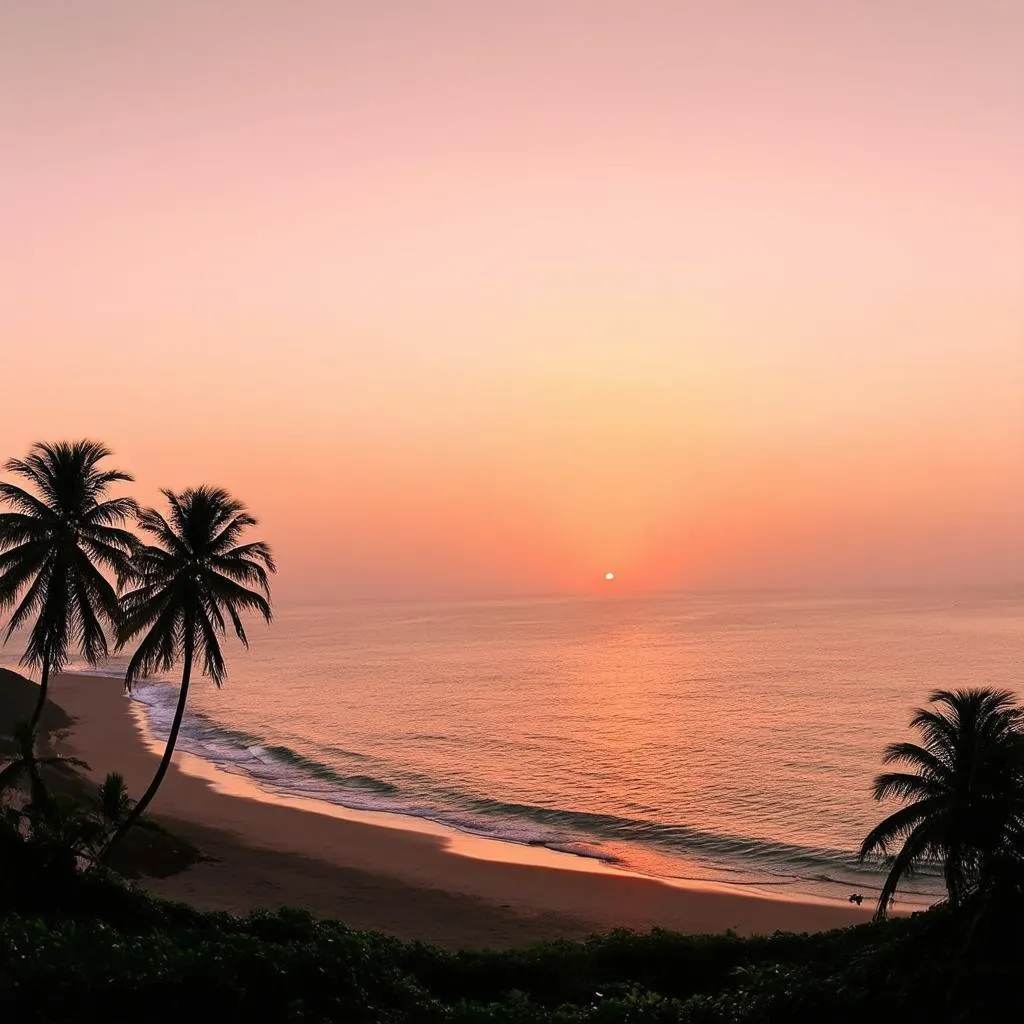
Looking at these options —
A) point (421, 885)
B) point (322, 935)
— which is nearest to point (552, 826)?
point (421, 885)

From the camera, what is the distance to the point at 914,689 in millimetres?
99625

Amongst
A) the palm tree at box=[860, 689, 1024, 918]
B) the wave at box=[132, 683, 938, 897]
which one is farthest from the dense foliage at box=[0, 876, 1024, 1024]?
the wave at box=[132, 683, 938, 897]

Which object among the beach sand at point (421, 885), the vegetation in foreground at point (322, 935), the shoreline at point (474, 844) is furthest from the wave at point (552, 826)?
the vegetation in foreground at point (322, 935)

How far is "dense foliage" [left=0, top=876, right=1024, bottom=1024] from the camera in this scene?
14.1 meters

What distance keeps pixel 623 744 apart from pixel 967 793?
179 ft

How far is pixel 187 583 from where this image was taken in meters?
28.3

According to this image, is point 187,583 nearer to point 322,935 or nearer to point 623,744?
point 322,935

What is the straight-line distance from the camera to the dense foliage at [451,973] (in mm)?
14086

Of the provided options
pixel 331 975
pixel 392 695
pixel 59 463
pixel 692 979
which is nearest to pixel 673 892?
pixel 692 979

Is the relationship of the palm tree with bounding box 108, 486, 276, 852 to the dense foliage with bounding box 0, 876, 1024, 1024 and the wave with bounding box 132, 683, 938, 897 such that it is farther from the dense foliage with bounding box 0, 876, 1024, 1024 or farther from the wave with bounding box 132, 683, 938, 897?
the wave with bounding box 132, 683, 938, 897

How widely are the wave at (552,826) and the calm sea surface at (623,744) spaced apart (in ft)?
0.55

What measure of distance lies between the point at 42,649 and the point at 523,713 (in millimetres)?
68216

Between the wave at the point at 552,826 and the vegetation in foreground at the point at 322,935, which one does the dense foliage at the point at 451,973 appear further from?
the wave at the point at 552,826

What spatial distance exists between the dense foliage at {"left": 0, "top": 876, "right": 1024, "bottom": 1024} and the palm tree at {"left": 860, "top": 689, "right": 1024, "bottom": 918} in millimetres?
1892
